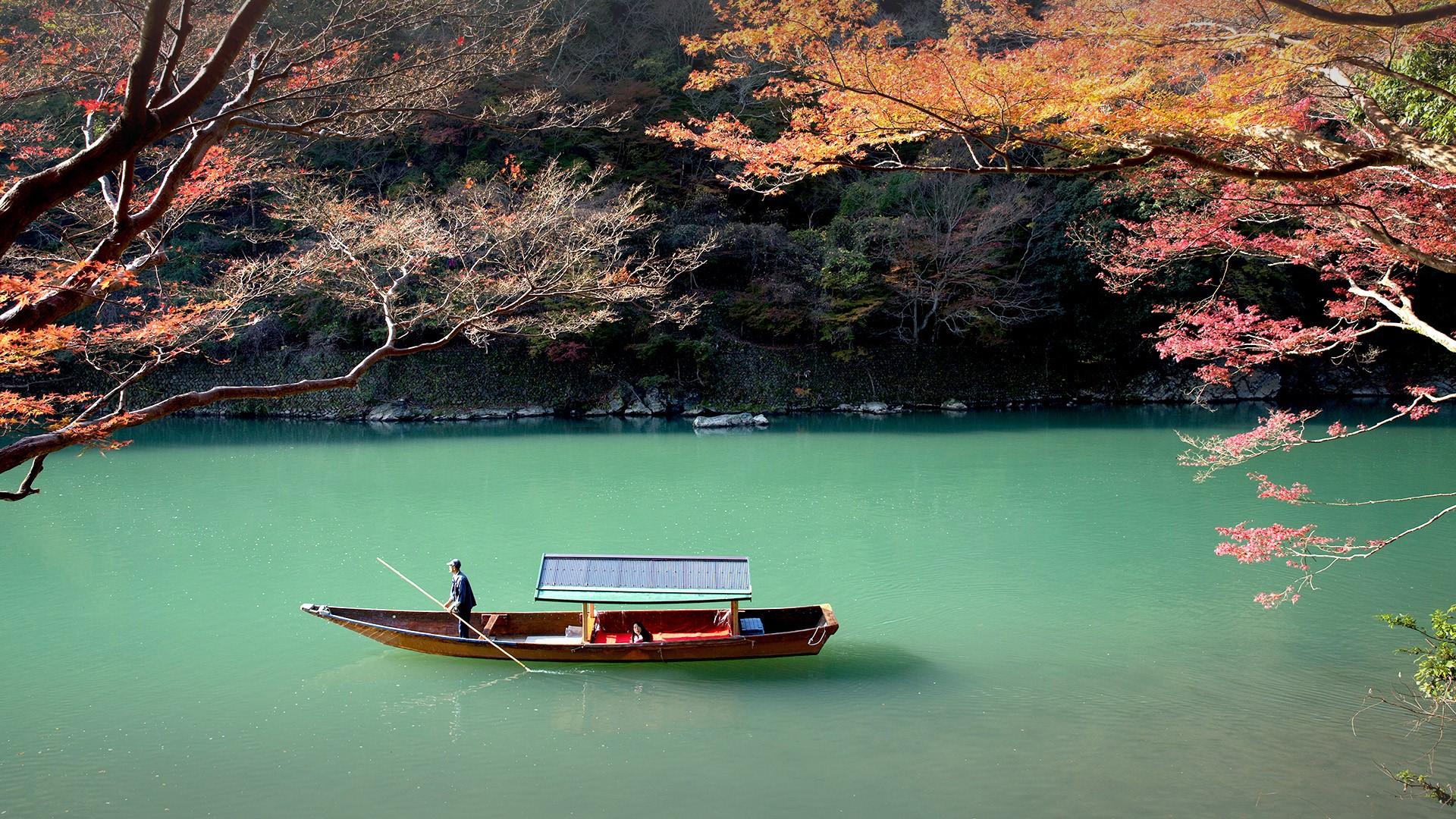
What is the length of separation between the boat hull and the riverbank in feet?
52.2

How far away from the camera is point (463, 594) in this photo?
22.2ft

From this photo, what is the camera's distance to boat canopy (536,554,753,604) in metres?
6.58

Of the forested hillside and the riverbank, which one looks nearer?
the forested hillside

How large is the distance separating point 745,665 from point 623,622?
3.42ft

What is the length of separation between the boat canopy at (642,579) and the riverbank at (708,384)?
15896 mm

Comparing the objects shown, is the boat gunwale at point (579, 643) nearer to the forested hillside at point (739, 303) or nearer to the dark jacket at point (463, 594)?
the dark jacket at point (463, 594)

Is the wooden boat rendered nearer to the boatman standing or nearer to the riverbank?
the boatman standing

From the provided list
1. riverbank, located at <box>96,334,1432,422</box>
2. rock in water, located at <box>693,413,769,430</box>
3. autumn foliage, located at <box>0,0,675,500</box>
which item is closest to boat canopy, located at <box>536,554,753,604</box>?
autumn foliage, located at <box>0,0,675,500</box>

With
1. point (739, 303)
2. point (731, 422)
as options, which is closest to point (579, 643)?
point (731, 422)

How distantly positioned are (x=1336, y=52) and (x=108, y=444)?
6.91 m

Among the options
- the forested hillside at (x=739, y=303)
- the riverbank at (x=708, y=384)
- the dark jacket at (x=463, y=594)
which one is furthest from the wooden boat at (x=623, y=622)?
the riverbank at (x=708, y=384)

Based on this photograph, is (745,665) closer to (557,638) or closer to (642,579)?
(642,579)

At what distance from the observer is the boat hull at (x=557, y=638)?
6438 millimetres

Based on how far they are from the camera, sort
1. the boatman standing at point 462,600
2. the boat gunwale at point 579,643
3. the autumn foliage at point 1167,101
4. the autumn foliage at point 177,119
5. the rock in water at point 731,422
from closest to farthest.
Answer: the autumn foliage at point 177,119 < the autumn foliage at point 1167,101 < the boat gunwale at point 579,643 < the boatman standing at point 462,600 < the rock in water at point 731,422
